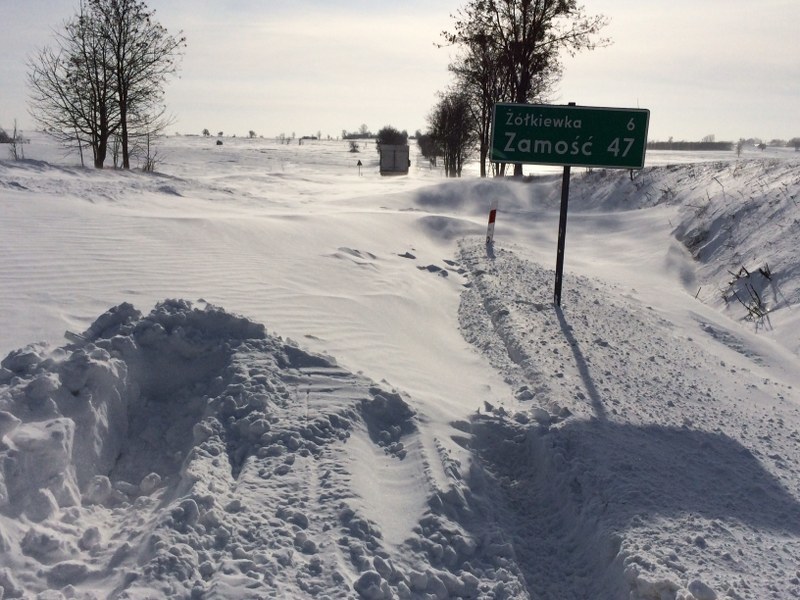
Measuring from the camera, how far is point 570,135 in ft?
25.2

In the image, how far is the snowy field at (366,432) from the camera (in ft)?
9.90

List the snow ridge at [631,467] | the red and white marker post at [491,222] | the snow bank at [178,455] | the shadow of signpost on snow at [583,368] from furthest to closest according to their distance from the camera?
the red and white marker post at [491,222], the shadow of signpost on snow at [583,368], the snow ridge at [631,467], the snow bank at [178,455]

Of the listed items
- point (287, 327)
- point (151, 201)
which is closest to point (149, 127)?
point (151, 201)

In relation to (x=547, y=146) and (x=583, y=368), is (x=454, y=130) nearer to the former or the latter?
(x=547, y=146)

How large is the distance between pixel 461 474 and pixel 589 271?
845 centimetres

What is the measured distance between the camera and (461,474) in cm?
393

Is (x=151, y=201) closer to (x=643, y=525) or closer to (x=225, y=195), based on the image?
(x=225, y=195)

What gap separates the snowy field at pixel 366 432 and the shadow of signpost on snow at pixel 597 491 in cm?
2

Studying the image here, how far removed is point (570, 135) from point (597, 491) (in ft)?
16.4

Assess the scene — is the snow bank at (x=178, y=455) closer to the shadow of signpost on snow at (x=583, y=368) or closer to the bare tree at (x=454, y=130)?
the shadow of signpost on snow at (x=583, y=368)

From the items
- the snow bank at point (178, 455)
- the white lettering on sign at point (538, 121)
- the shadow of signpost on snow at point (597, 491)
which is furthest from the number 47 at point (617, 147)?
the snow bank at point (178, 455)

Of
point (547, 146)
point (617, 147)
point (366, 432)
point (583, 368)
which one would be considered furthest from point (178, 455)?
point (617, 147)

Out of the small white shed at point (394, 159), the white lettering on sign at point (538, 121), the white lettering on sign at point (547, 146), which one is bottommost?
the white lettering on sign at point (547, 146)

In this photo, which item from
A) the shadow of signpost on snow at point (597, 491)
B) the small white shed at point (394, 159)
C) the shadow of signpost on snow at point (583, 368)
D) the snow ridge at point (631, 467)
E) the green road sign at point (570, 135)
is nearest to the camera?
the snow ridge at point (631, 467)
